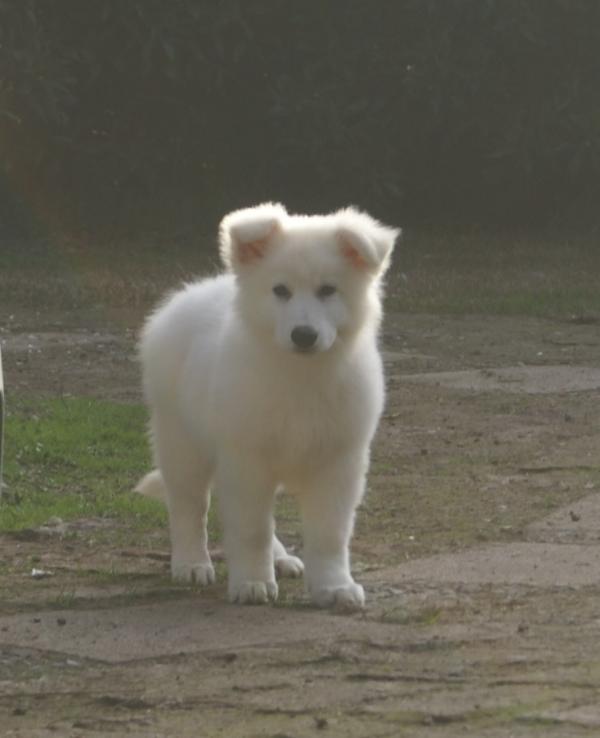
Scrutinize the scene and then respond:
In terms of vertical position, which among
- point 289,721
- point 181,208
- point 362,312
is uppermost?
point 362,312

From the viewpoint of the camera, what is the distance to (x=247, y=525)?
6289 mm

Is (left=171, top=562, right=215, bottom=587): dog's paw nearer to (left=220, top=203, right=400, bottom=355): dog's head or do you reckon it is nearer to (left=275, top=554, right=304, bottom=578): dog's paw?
(left=275, top=554, right=304, bottom=578): dog's paw

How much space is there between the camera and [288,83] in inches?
850

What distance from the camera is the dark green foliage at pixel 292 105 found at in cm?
2123

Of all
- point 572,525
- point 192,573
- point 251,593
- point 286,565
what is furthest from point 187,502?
point 572,525

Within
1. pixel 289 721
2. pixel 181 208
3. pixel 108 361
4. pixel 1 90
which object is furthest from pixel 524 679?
pixel 181 208

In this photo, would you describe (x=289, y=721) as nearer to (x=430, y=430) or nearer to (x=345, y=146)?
(x=430, y=430)

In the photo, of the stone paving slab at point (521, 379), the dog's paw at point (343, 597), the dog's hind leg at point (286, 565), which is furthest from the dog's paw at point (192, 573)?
the stone paving slab at point (521, 379)

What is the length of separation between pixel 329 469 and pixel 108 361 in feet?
21.7

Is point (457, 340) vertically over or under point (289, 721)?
under

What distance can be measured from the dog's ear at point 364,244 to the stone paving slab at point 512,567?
3.62 ft

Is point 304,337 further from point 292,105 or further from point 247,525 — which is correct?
point 292,105

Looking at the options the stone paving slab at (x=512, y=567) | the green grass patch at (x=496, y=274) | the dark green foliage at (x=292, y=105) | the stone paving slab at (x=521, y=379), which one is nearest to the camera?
the stone paving slab at (x=512, y=567)

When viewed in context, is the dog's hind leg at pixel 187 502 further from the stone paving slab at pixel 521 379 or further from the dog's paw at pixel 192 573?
the stone paving slab at pixel 521 379
